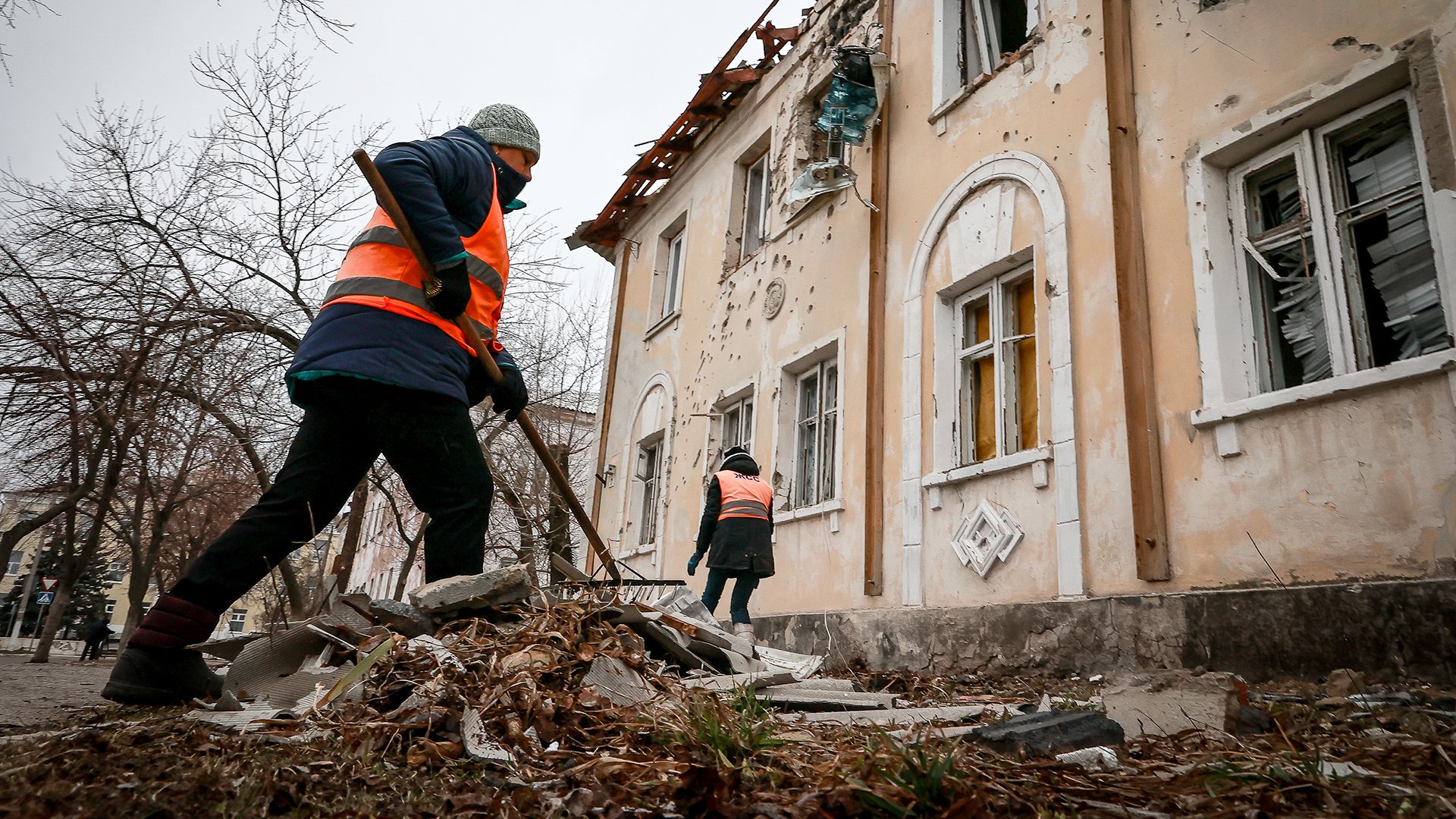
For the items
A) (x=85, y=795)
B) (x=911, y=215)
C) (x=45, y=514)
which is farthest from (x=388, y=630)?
(x=45, y=514)

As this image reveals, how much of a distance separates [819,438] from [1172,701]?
16.7 feet

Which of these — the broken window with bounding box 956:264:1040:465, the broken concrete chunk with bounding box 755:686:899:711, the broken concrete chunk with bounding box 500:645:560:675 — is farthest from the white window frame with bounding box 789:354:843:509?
the broken concrete chunk with bounding box 500:645:560:675

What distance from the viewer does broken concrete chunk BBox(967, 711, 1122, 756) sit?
221cm

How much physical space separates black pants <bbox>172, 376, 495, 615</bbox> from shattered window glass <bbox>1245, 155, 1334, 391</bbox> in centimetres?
407

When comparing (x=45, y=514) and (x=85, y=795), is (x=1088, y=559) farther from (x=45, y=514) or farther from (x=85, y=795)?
(x=45, y=514)

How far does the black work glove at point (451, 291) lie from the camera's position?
3.18 meters

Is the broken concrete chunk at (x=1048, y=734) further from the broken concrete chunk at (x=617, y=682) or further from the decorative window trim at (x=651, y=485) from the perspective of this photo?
the decorative window trim at (x=651, y=485)

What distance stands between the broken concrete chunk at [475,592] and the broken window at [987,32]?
6181 millimetres

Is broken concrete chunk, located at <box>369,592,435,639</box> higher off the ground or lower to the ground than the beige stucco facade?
lower

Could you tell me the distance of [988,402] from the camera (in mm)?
6484

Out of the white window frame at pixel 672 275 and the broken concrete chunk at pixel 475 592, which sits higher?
the white window frame at pixel 672 275

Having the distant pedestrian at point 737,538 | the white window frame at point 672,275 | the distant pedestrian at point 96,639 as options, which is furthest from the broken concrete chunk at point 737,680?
the distant pedestrian at point 96,639

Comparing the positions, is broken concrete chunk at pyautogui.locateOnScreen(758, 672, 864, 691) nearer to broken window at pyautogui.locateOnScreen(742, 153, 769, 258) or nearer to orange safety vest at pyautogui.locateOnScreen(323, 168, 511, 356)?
orange safety vest at pyautogui.locateOnScreen(323, 168, 511, 356)

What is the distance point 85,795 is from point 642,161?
12471 mm
